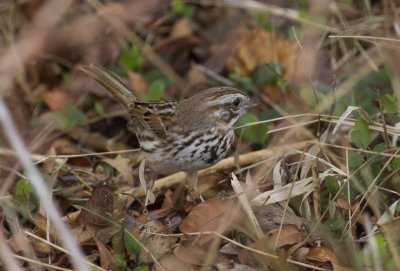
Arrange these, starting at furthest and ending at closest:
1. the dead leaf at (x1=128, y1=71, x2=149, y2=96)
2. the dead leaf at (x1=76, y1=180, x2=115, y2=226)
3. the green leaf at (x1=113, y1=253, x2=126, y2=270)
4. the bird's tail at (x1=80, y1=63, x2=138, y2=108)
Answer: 1. the dead leaf at (x1=128, y1=71, x2=149, y2=96)
2. the bird's tail at (x1=80, y1=63, x2=138, y2=108)
3. the dead leaf at (x1=76, y1=180, x2=115, y2=226)
4. the green leaf at (x1=113, y1=253, x2=126, y2=270)

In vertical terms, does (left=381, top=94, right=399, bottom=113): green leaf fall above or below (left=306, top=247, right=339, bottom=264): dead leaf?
above

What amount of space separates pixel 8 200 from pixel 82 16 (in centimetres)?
205

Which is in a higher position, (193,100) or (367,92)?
(193,100)

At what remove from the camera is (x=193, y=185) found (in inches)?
174

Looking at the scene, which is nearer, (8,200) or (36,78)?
(8,200)

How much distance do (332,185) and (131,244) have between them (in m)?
0.91

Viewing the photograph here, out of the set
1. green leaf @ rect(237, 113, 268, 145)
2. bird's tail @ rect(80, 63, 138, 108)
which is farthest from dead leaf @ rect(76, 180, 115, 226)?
green leaf @ rect(237, 113, 268, 145)

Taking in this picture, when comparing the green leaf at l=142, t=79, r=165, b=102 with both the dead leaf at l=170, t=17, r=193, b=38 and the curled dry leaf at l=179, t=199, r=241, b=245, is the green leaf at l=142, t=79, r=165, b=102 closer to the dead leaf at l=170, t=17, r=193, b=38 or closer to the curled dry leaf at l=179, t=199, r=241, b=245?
→ the dead leaf at l=170, t=17, r=193, b=38

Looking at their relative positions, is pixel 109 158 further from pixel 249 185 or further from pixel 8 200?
pixel 249 185

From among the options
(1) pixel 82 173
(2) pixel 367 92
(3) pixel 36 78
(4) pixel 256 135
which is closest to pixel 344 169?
(4) pixel 256 135

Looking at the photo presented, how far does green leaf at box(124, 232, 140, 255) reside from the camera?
378 centimetres

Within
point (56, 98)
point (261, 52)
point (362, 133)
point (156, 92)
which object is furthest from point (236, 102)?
point (56, 98)

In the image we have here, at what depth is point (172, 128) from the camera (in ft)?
14.7

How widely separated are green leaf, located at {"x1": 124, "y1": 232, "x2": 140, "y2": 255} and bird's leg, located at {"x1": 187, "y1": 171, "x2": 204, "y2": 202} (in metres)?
0.58
